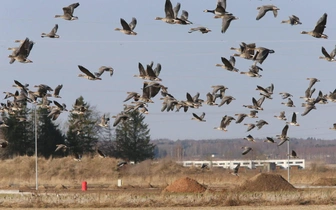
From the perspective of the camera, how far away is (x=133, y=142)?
118 m

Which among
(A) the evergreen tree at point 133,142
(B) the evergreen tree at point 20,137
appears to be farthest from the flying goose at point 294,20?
(A) the evergreen tree at point 133,142

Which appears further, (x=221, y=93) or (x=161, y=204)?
(x=161, y=204)

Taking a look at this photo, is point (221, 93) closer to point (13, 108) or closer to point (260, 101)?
point (260, 101)

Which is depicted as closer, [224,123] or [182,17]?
[182,17]

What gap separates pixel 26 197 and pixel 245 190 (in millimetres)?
14410

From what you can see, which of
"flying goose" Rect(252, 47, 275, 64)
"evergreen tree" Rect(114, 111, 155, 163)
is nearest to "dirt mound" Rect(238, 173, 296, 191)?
"flying goose" Rect(252, 47, 275, 64)

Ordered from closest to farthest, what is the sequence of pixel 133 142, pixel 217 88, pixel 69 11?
pixel 69 11, pixel 217 88, pixel 133 142

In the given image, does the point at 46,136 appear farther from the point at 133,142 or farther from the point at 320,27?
the point at 320,27

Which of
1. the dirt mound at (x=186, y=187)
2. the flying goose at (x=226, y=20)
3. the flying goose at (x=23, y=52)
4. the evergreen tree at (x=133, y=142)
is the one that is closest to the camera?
the flying goose at (x=226, y=20)

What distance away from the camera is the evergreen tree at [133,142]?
11644 cm

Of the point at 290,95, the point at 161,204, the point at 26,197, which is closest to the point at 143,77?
the point at 290,95

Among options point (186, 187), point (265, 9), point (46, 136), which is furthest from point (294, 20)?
point (46, 136)

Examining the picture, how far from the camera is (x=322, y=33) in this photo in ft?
102

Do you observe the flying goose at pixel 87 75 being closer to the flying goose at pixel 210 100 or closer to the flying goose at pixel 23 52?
the flying goose at pixel 23 52
